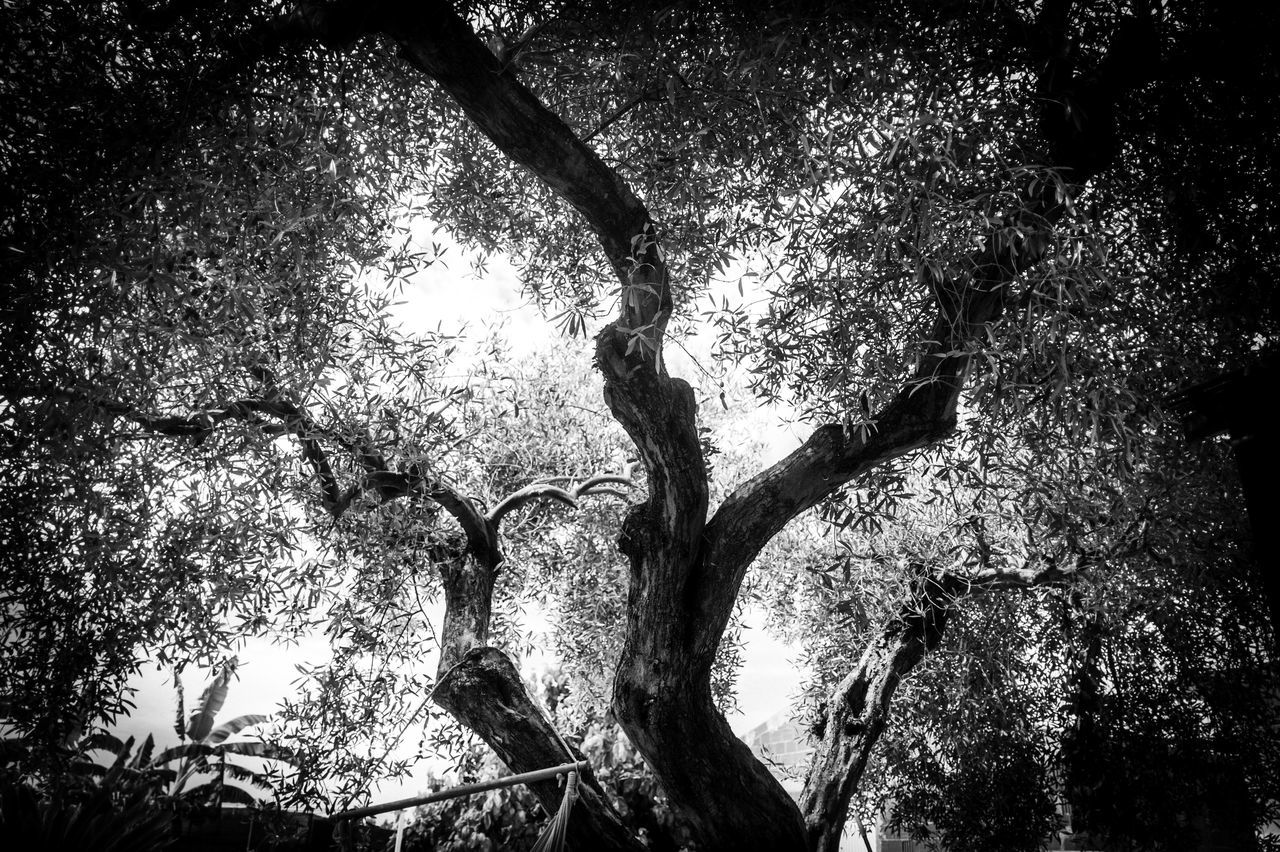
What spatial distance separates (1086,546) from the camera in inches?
240

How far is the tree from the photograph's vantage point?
355 centimetres

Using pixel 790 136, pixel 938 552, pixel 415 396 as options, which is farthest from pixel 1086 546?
pixel 415 396

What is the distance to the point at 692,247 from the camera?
514cm

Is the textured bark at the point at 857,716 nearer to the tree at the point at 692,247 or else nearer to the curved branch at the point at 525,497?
the tree at the point at 692,247

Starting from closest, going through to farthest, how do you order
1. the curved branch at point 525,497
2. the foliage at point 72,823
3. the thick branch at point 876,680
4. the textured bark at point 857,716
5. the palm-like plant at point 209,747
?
the foliage at point 72,823, the textured bark at point 857,716, the thick branch at point 876,680, the curved branch at point 525,497, the palm-like plant at point 209,747

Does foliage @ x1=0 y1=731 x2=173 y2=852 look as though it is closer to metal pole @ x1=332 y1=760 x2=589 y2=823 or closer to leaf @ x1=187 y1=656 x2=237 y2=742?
metal pole @ x1=332 y1=760 x2=589 y2=823

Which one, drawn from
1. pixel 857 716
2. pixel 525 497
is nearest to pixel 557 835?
pixel 525 497

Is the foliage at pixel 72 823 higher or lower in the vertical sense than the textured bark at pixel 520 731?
lower

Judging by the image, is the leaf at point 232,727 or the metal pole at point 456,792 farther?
the leaf at point 232,727

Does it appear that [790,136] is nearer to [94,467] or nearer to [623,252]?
[623,252]

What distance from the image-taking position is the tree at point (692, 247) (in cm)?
355

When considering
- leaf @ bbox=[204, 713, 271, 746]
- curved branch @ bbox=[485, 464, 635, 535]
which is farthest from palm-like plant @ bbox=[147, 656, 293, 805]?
curved branch @ bbox=[485, 464, 635, 535]

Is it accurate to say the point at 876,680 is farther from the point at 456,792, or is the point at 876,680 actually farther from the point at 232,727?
the point at 232,727

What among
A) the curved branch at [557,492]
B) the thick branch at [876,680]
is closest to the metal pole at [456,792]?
the curved branch at [557,492]
